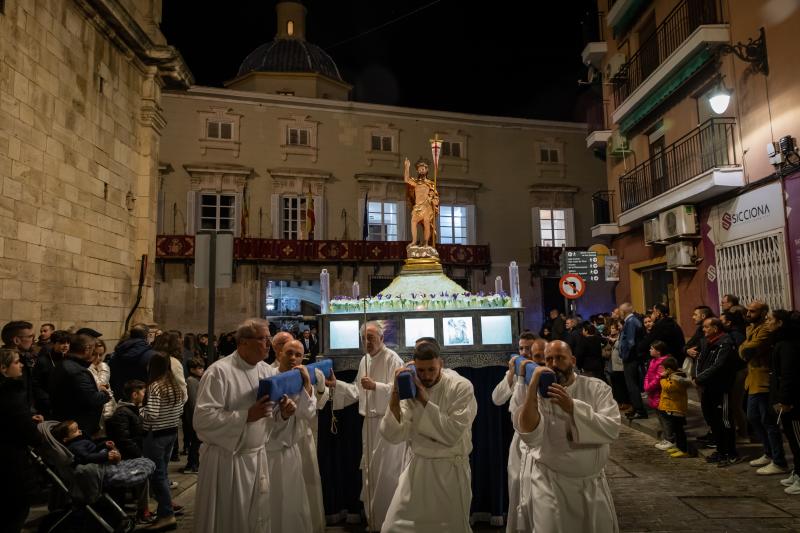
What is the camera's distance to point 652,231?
14891 mm

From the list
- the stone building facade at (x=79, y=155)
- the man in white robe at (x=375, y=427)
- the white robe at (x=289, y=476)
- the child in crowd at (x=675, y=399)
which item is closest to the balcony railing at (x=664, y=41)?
the child in crowd at (x=675, y=399)

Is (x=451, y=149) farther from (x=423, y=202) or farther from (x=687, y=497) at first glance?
(x=687, y=497)

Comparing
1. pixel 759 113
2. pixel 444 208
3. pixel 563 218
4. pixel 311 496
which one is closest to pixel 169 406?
pixel 311 496

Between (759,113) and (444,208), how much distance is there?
1617cm

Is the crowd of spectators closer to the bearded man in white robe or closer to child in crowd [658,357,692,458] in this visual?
child in crowd [658,357,692,458]

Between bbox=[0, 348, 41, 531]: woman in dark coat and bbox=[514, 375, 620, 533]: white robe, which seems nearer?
bbox=[514, 375, 620, 533]: white robe

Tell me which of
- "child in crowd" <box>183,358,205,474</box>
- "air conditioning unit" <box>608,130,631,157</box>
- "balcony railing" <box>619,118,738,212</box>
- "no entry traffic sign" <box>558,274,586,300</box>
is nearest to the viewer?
"child in crowd" <box>183,358,205,474</box>

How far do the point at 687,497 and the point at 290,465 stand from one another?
4.53 m

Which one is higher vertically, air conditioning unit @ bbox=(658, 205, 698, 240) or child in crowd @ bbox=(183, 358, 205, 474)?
air conditioning unit @ bbox=(658, 205, 698, 240)

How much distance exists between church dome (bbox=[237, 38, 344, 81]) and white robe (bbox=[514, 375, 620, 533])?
91.3 feet

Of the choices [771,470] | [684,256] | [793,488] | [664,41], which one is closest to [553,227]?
[664,41]

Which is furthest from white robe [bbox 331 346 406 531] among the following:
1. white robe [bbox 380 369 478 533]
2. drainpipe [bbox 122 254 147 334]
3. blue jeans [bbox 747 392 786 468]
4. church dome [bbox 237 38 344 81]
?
church dome [bbox 237 38 344 81]

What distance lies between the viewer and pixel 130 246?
12969mm

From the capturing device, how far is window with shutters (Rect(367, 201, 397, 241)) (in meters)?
25.8
